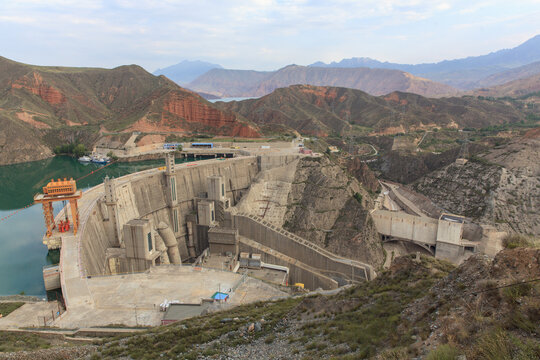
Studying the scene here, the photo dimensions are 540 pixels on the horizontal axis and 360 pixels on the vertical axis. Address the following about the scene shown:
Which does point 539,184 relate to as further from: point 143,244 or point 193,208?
point 143,244

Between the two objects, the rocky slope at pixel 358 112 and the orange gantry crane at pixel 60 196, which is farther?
the rocky slope at pixel 358 112

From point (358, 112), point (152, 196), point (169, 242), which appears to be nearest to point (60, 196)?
point (169, 242)

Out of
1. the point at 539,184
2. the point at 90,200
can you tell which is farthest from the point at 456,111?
the point at 90,200

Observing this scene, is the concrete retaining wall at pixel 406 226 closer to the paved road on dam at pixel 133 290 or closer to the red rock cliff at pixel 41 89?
the paved road on dam at pixel 133 290

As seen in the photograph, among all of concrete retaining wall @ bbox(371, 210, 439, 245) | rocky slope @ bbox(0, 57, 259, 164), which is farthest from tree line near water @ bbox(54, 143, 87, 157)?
concrete retaining wall @ bbox(371, 210, 439, 245)

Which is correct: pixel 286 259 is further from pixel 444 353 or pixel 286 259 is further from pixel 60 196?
pixel 444 353

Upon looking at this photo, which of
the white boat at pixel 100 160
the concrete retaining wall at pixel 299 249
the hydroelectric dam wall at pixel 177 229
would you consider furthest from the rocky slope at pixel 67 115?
the concrete retaining wall at pixel 299 249
